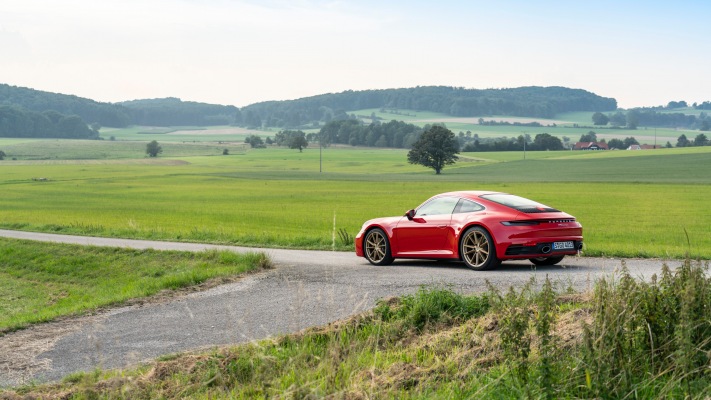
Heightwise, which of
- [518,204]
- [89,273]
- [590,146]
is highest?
[518,204]

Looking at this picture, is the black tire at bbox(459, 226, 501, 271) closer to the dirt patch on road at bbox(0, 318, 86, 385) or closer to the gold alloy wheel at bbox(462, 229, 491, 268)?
→ the gold alloy wheel at bbox(462, 229, 491, 268)

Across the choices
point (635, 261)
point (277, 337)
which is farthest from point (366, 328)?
point (635, 261)

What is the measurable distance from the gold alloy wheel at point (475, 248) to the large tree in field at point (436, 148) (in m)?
104

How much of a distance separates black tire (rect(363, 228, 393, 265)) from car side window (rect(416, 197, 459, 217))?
3.37 feet

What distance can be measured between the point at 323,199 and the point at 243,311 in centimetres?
5078

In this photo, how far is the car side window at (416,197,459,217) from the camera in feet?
54.2

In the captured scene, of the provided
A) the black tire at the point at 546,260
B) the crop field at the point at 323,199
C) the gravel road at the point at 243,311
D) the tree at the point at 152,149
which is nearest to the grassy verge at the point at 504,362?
the gravel road at the point at 243,311

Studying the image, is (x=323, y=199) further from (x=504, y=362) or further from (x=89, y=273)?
(x=504, y=362)

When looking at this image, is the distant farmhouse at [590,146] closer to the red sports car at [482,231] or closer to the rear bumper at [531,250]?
the red sports car at [482,231]

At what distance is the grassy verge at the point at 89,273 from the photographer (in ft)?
52.6

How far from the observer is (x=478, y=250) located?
626 inches

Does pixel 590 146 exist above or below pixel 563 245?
below

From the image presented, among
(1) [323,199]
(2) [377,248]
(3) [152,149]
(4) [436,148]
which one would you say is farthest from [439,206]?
(3) [152,149]

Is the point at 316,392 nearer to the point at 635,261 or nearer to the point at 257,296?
the point at 257,296
